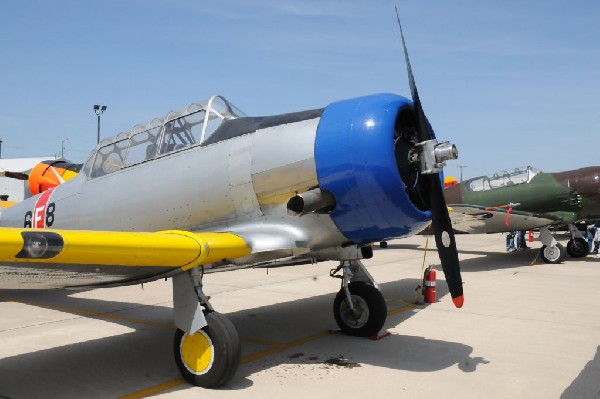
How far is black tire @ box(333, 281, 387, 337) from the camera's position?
5.91 metres

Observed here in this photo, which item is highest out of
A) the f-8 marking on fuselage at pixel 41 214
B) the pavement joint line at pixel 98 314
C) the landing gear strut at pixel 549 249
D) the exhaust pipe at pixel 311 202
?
the f-8 marking on fuselage at pixel 41 214

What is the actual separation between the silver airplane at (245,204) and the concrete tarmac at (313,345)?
66 centimetres

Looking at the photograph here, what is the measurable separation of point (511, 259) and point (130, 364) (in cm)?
1255

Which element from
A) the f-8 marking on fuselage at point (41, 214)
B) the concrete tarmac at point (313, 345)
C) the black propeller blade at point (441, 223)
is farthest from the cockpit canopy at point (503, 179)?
the f-8 marking on fuselage at point (41, 214)

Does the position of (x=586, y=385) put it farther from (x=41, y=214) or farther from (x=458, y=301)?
(x=41, y=214)

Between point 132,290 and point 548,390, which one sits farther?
point 132,290

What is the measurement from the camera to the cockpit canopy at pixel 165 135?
540cm

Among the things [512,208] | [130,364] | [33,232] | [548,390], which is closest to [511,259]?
[512,208]

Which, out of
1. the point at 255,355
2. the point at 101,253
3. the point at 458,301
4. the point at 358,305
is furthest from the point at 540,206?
the point at 101,253

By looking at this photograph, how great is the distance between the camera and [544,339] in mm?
5816

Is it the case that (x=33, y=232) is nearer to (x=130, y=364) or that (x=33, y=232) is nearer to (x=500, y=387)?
(x=130, y=364)

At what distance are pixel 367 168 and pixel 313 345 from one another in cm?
228

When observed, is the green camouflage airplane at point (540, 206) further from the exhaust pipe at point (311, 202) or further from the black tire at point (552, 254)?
the exhaust pipe at point (311, 202)

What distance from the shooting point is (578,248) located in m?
15.0
